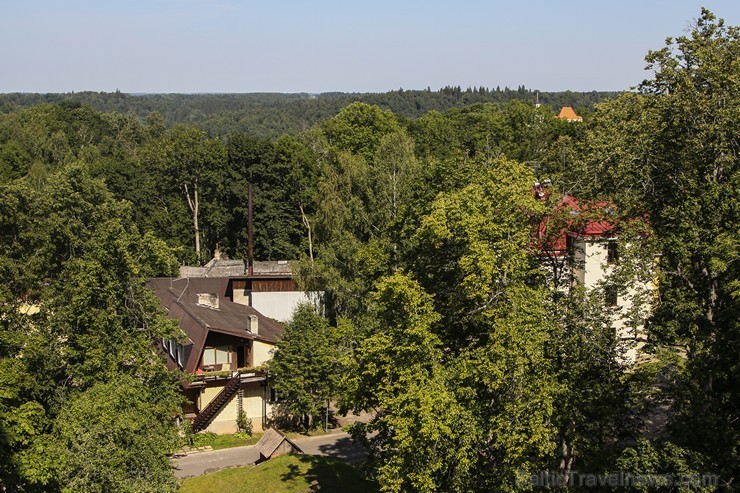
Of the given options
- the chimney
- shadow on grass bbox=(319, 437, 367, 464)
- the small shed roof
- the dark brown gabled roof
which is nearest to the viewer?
the small shed roof

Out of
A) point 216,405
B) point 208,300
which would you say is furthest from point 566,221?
point 208,300

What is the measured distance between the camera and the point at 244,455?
34.3 meters

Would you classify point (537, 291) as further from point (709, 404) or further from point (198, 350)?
point (198, 350)

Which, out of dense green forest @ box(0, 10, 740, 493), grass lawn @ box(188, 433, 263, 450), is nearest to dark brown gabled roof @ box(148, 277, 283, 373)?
grass lawn @ box(188, 433, 263, 450)

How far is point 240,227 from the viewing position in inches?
2707

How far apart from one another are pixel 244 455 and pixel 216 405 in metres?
3.97

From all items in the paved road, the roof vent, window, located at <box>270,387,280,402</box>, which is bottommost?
the paved road

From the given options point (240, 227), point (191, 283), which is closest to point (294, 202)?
point (240, 227)

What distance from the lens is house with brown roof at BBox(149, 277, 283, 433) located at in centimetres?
3700

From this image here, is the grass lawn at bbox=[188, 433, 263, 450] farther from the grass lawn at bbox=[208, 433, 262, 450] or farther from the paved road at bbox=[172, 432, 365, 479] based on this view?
the paved road at bbox=[172, 432, 365, 479]

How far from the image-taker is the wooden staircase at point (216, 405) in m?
36.7

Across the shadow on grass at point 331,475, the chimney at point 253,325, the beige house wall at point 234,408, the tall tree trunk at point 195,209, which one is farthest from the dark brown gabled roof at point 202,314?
the tall tree trunk at point 195,209

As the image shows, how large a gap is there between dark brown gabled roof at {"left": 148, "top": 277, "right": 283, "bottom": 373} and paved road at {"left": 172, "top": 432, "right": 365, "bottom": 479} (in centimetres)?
482

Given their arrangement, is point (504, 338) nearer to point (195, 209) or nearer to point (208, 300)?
point (208, 300)
